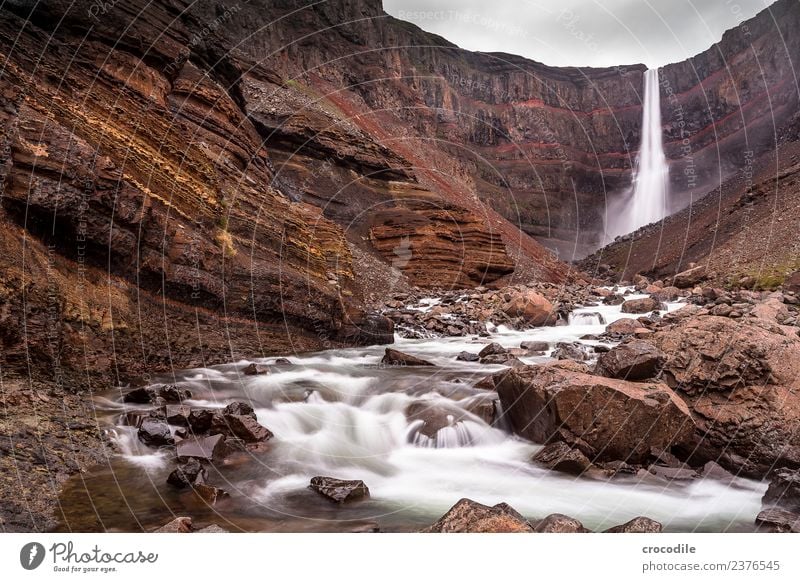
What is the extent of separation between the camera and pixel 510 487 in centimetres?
581

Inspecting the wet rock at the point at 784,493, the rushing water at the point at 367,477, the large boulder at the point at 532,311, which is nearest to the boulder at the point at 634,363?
the rushing water at the point at 367,477

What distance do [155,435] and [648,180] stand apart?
96915 mm

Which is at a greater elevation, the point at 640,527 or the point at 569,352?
the point at 569,352

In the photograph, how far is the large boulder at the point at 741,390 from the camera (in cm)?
607

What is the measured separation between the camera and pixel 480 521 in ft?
11.8

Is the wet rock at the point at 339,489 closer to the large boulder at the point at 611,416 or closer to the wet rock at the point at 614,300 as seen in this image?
the large boulder at the point at 611,416

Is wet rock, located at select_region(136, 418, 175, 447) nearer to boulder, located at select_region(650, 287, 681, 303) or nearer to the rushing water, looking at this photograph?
the rushing water

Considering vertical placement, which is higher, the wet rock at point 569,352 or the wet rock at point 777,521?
the wet rock at point 569,352

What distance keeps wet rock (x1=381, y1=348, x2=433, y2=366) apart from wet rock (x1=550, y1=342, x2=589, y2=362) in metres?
3.41

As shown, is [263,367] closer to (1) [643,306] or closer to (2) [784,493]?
(2) [784,493]

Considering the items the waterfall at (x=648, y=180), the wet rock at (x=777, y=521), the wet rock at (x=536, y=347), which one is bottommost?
the wet rock at (x=777, y=521)

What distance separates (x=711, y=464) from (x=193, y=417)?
686 centimetres
